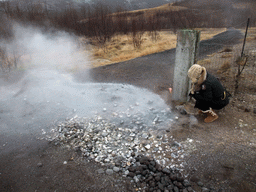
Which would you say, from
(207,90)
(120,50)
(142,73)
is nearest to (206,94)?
(207,90)

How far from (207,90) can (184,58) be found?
930 millimetres

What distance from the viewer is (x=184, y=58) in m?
3.86

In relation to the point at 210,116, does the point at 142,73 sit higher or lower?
lower

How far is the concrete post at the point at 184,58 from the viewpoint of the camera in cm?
367

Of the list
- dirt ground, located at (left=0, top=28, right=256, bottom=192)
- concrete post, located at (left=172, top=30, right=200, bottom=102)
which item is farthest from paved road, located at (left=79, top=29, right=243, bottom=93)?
dirt ground, located at (left=0, top=28, right=256, bottom=192)

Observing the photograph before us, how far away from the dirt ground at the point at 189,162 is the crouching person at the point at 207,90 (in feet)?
1.12

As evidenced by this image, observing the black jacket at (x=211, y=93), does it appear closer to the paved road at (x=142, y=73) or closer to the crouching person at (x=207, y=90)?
the crouching person at (x=207, y=90)

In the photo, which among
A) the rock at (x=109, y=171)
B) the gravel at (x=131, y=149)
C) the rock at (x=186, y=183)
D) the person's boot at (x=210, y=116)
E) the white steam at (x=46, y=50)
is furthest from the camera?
the white steam at (x=46, y=50)

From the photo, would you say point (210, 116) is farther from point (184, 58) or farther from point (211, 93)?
point (184, 58)

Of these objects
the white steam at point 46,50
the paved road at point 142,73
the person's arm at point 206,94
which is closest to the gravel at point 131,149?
the person's arm at point 206,94

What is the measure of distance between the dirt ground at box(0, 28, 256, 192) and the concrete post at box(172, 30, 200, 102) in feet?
2.20

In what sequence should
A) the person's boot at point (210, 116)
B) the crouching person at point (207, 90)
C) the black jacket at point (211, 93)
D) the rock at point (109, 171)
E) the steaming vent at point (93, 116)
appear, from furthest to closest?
the person's boot at point (210, 116) < the black jacket at point (211, 93) < the crouching person at point (207, 90) < the steaming vent at point (93, 116) < the rock at point (109, 171)

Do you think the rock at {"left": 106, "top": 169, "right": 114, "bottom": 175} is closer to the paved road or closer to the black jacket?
the black jacket

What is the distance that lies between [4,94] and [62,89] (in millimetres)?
1838
